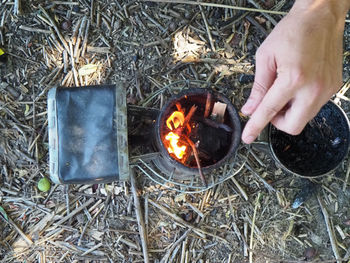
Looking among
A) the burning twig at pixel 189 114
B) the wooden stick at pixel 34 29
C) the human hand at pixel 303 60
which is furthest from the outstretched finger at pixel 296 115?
the wooden stick at pixel 34 29

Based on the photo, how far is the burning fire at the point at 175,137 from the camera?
98.7 inches

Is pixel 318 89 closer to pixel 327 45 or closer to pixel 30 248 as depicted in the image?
pixel 327 45

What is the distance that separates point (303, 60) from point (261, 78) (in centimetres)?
27

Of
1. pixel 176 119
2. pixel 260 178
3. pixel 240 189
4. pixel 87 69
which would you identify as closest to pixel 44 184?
pixel 87 69

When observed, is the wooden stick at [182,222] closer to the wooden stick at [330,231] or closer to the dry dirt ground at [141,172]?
the dry dirt ground at [141,172]

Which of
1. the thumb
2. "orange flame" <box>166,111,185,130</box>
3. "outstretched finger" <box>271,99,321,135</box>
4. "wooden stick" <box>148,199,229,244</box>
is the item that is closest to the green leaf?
"wooden stick" <box>148,199,229,244</box>

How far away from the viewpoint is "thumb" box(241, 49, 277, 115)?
199cm

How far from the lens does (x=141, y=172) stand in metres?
3.07

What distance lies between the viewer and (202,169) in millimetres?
2297

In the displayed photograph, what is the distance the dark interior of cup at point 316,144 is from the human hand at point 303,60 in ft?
2.86

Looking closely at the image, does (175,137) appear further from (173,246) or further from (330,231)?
(330,231)

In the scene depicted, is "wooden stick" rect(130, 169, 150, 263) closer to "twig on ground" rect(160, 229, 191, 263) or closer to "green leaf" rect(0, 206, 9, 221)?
"twig on ground" rect(160, 229, 191, 263)

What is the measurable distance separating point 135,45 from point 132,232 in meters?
1.62

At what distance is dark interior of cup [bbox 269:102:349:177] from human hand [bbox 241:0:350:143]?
0.87 m
